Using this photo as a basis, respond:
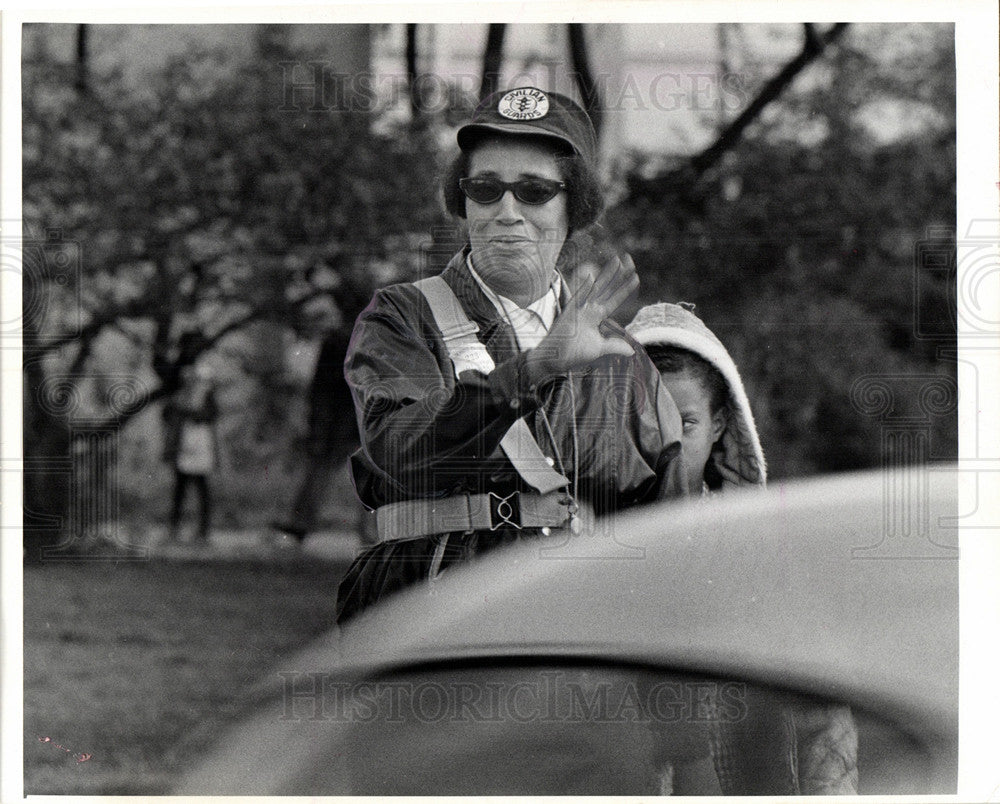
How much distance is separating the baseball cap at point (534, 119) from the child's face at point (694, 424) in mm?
789

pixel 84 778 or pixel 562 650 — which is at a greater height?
pixel 562 650

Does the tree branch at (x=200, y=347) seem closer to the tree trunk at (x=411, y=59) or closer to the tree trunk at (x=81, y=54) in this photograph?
the tree trunk at (x=411, y=59)

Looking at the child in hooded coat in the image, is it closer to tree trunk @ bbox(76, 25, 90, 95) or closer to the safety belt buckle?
the safety belt buckle

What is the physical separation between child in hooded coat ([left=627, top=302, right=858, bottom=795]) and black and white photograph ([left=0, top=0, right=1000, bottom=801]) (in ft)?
0.04

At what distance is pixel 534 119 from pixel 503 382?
2.88 ft

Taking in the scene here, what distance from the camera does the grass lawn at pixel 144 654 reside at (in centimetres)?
450

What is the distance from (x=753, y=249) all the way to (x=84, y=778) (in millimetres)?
2885


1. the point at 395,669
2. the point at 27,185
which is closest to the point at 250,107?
the point at 27,185

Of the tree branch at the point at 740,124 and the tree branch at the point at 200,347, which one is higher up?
the tree branch at the point at 740,124

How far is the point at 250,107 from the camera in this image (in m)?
4.48

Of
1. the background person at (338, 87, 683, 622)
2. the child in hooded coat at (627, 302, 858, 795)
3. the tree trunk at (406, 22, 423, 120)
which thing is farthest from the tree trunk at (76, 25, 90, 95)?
the child in hooded coat at (627, 302, 858, 795)

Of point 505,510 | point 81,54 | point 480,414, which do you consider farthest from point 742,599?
point 81,54

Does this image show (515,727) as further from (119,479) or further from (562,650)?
(119,479)
